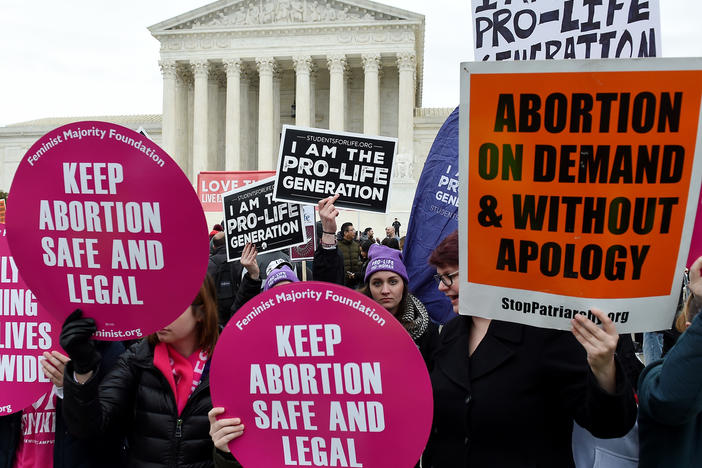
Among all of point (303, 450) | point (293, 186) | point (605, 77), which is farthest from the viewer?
point (293, 186)

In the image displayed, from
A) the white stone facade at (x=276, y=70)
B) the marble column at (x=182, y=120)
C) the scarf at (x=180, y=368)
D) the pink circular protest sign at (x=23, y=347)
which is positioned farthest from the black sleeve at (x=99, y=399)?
the marble column at (x=182, y=120)

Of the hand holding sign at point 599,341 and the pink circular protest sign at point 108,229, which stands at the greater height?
the pink circular protest sign at point 108,229

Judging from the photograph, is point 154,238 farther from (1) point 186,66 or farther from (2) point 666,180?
(1) point 186,66

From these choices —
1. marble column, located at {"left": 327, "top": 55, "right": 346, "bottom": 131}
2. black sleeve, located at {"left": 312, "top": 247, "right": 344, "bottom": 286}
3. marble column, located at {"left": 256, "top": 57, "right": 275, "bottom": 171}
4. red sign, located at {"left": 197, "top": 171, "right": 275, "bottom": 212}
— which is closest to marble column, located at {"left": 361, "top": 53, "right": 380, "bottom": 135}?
marble column, located at {"left": 327, "top": 55, "right": 346, "bottom": 131}

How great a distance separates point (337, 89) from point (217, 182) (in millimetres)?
28322

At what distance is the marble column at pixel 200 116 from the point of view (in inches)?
1544

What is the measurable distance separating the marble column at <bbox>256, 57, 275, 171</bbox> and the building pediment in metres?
2.63

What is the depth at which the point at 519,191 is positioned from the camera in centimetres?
208

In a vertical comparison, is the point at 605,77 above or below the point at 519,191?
above

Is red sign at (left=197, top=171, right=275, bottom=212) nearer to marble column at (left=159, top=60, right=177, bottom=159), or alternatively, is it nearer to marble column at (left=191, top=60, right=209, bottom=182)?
marble column at (left=191, top=60, right=209, bottom=182)

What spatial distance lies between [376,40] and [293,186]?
115ft

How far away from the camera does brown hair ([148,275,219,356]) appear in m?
2.78

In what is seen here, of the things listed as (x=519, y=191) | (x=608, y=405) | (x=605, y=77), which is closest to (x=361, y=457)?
(x=608, y=405)

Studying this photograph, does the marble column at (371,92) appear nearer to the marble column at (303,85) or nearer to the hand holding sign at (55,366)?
the marble column at (303,85)
